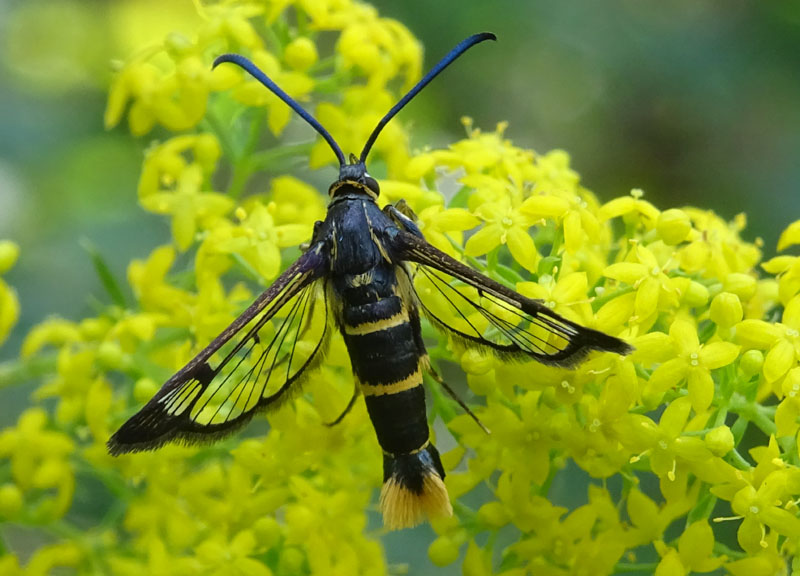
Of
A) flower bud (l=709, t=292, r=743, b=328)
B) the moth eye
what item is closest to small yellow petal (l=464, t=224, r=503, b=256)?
the moth eye

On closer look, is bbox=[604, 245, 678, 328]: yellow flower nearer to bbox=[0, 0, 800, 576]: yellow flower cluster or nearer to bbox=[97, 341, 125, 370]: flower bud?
bbox=[0, 0, 800, 576]: yellow flower cluster

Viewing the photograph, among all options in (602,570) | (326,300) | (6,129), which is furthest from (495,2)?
(602,570)

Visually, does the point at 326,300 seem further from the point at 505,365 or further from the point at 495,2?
the point at 495,2

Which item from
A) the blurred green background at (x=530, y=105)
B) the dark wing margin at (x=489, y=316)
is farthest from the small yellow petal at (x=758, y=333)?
the blurred green background at (x=530, y=105)

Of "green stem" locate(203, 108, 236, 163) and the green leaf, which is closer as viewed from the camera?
the green leaf

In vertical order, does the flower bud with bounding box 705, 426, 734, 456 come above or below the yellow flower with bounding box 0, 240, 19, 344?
below

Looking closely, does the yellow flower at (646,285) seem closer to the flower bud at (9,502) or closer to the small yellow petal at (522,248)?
the small yellow petal at (522,248)

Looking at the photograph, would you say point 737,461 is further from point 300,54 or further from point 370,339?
point 300,54

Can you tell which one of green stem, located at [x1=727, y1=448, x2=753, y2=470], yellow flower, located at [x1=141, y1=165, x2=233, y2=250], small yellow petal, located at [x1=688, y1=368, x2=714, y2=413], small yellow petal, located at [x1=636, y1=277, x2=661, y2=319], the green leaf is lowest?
green stem, located at [x1=727, y1=448, x2=753, y2=470]
